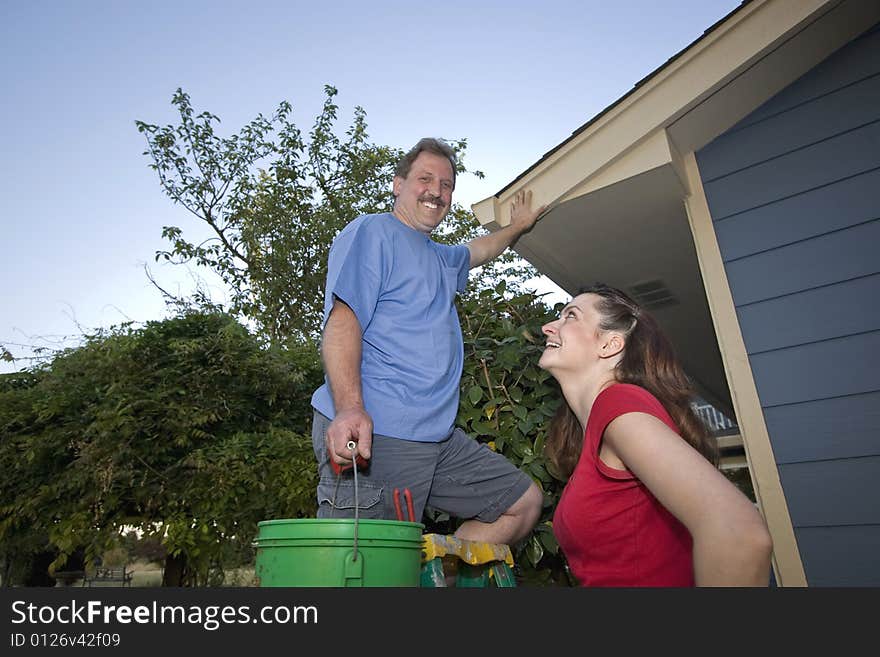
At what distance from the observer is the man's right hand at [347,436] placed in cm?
151

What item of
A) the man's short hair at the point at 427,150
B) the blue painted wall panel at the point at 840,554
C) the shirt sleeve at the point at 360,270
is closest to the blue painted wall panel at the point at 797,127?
the man's short hair at the point at 427,150

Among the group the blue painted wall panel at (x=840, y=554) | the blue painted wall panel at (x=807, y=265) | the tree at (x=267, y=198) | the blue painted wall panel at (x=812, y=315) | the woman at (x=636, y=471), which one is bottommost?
the blue painted wall panel at (x=840, y=554)

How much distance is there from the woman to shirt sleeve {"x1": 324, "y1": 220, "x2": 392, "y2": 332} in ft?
1.99

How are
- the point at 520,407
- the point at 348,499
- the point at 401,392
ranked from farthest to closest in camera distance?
the point at 520,407, the point at 401,392, the point at 348,499

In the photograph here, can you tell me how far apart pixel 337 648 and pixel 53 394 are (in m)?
5.37

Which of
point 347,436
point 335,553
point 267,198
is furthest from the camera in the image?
point 267,198

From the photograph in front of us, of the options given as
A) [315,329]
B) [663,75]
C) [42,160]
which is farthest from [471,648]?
[42,160]

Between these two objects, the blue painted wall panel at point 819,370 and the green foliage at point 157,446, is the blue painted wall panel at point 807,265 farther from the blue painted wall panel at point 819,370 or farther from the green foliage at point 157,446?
the green foliage at point 157,446

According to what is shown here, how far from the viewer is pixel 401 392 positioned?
1.87 metres

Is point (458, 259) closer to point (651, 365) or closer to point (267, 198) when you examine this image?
point (651, 365)

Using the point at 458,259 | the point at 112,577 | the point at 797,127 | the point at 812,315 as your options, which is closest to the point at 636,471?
the point at 458,259

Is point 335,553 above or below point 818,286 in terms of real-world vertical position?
below

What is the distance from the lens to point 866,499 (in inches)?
87.7

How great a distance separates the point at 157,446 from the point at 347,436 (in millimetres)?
3944
